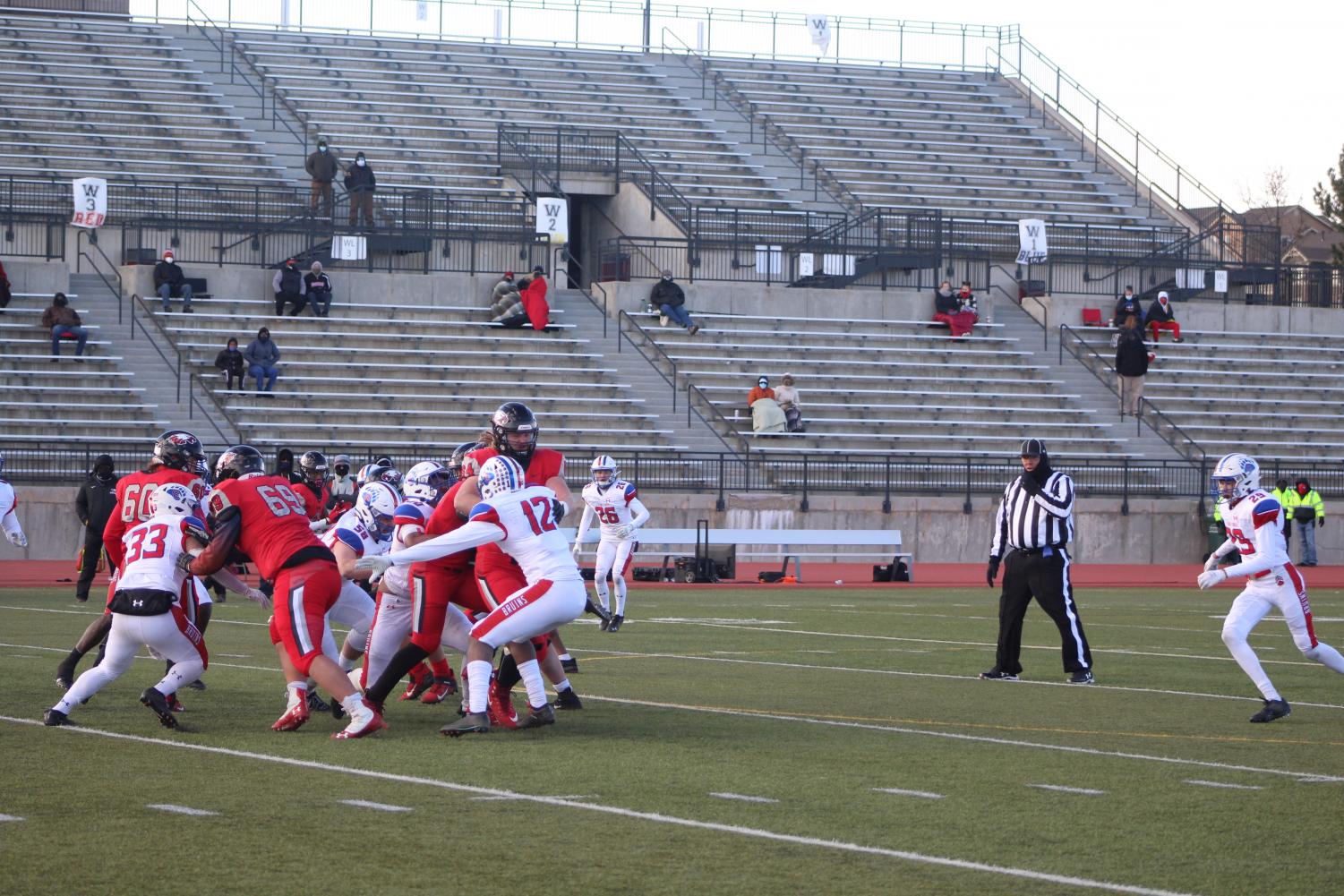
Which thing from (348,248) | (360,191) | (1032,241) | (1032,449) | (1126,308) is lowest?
(1032,449)

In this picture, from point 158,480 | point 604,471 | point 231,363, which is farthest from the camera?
point 231,363

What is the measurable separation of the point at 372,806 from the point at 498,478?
254 cm

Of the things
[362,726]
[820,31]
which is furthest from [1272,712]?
[820,31]

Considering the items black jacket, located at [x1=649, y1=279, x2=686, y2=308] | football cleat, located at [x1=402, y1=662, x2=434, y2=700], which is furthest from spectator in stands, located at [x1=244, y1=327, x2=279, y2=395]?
football cleat, located at [x1=402, y1=662, x2=434, y2=700]

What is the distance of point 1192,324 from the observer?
39.8m

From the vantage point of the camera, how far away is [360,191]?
3628cm

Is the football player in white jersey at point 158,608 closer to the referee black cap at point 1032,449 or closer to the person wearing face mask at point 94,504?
the referee black cap at point 1032,449

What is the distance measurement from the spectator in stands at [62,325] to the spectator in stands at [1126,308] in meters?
18.9

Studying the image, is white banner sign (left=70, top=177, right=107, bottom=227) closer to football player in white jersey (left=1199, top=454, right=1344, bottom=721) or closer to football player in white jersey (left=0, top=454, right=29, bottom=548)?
football player in white jersey (left=0, top=454, right=29, bottom=548)

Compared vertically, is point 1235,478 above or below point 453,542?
above

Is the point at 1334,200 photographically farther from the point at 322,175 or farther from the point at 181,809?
the point at 181,809

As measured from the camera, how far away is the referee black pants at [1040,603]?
1409 cm

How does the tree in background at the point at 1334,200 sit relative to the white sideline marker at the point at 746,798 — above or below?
above

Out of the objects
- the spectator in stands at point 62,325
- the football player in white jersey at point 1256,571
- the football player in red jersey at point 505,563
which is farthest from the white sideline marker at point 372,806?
the spectator in stands at point 62,325
